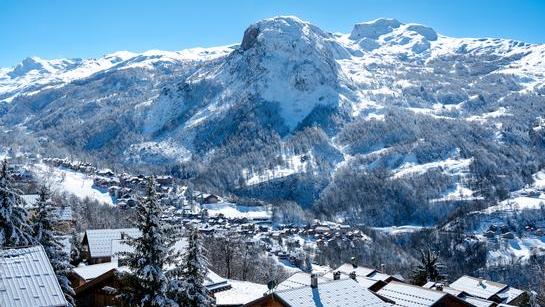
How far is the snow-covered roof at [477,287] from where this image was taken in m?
→ 59.7

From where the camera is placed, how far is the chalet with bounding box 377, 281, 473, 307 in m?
40.4

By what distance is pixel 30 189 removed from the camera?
153750 mm

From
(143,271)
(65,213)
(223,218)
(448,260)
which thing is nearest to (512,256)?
(448,260)

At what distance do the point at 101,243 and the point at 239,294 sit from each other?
17017mm

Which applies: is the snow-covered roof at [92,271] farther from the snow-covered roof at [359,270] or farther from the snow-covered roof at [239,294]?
the snow-covered roof at [359,270]

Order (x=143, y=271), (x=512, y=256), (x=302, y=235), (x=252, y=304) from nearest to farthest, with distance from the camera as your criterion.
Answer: (x=143, y=271)
(x=252, y=304)
(x=512, y=256)
(x=302, y=235)

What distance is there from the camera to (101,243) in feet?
183

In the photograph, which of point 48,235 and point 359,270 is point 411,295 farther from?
point 48,235

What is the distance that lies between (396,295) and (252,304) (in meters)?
11.5

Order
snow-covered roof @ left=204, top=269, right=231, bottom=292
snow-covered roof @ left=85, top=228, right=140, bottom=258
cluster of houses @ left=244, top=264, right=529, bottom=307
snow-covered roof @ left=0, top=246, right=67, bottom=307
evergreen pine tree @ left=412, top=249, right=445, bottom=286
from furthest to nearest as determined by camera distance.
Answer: evergreen pine tree @ left=412, top=249, right=445, bottom=286
snow-covered roof @ left=85, top=228, right=140, bottom=258
snow-covered roof @ left=204, top=269, right=231, bottom=292
cluster of houses @ left=244, top=264, right=529, bottom=307
snow-covered roof @ left=0, top=246, right=67, bottom=307

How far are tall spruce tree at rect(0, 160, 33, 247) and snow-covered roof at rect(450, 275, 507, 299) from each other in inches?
1745

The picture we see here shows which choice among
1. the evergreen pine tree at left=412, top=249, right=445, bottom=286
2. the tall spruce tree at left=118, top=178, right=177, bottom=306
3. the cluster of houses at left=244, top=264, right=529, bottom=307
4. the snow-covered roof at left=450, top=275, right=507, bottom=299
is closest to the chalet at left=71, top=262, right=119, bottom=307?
the cluster of houses at left=244, top=264, right=529, bottom=307

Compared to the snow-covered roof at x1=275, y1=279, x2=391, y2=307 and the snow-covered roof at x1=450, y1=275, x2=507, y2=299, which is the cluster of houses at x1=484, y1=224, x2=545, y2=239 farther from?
the snow-covered roof at x1=275, y1=279, x2=391, y2=307

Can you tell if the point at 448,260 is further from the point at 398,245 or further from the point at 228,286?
the point at 228,286
